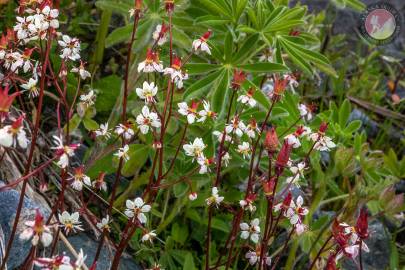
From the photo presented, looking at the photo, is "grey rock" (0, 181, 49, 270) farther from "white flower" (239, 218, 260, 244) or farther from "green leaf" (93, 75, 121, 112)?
"green leaf" (93, 75, 121, 112)

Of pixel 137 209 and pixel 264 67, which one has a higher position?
pixel 264 67

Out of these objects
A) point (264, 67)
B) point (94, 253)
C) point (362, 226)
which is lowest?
point (94, 253)

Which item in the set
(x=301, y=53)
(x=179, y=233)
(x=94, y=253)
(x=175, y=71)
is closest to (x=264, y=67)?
(x=301, y=53)

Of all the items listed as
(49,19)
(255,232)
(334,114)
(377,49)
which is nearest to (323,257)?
(255,232)

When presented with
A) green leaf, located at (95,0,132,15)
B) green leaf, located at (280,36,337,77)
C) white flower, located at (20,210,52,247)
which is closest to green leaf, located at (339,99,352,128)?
green leaf, located at (280,36,337,77)

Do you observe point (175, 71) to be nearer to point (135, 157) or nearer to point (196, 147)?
point (196, 147)

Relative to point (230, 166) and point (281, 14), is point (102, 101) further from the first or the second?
point (281, 14)

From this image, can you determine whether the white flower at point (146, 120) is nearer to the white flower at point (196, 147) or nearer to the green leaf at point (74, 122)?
the white flower at point (196, 147)
